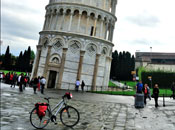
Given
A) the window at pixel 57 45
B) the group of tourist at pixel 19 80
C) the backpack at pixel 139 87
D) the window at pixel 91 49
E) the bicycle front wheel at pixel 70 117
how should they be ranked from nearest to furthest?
the bicycle front wheel at pixel 70 117 → the backpack at pixel 139 87 → the group of tourist at pixel 19 80 → the window at pixel 57 45 → the window at pixel 91 49

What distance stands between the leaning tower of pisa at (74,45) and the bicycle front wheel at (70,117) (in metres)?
22.7

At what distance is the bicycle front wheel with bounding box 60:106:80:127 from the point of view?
6.65m

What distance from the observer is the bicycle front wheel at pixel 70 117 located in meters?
6.65

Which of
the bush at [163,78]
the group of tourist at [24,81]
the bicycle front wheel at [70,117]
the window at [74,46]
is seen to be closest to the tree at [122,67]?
the bush at [163,78]

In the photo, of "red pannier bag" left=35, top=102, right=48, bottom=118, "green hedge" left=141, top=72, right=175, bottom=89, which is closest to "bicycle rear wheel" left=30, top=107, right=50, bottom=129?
"red pannier bag" left=35, top=102, right=48, bottom=118

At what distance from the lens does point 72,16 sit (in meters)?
31.1

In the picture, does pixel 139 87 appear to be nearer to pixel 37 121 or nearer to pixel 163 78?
pixel 37 121

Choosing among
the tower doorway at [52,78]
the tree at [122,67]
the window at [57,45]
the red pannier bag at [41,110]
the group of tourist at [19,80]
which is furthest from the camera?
the tree at [122,67]

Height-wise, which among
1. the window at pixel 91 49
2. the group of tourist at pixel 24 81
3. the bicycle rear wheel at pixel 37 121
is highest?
the window at pixel 91 49

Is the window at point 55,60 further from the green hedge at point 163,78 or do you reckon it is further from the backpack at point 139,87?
the green hedge at point 163,78

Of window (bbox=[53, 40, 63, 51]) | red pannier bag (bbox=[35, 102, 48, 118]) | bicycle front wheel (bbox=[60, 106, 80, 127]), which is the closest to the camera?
red pannier bag (bbox=[35, 102, 48, 118])

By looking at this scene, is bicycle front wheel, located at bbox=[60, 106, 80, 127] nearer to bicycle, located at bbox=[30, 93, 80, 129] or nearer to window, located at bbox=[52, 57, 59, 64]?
bicycle, located at bbox=[30, 93, 80, 129]

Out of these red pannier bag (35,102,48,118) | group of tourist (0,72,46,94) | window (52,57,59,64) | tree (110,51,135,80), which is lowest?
red pannier bag (35,102,48,118)

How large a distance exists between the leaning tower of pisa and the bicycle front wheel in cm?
2273
